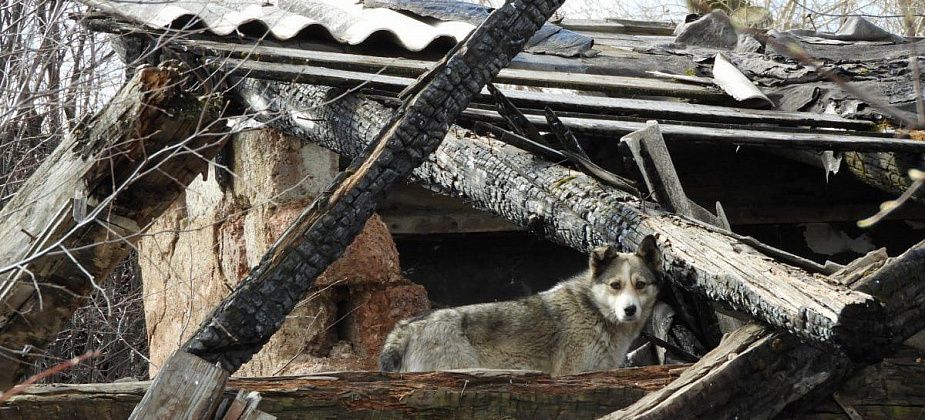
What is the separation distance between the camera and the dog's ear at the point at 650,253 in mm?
4744

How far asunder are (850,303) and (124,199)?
3.24 m

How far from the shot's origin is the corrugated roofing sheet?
7559 mm

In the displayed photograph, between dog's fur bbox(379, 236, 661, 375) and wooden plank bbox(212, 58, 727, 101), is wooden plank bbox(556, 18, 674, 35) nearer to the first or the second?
wooden plank bbox(212, 58, 727, 101)

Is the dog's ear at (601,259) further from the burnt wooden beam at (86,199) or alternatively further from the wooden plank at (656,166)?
the burnt wooden beam at (86,199)

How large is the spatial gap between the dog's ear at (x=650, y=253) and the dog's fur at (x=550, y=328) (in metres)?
0.01

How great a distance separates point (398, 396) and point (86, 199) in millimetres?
1732

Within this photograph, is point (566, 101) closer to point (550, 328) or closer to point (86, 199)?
point (550, 328)

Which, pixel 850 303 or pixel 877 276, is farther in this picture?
pixel 877 276

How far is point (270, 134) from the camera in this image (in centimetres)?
758

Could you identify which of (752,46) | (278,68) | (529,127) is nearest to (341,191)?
(529,127)

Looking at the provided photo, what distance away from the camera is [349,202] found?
4.40 meters

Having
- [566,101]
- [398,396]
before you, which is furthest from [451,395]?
[566,101]

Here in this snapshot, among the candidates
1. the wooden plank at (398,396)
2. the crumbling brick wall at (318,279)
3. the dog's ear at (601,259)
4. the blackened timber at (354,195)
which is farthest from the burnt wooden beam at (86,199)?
the dog's ear at (601,259)

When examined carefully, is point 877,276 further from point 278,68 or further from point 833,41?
point 833,41
